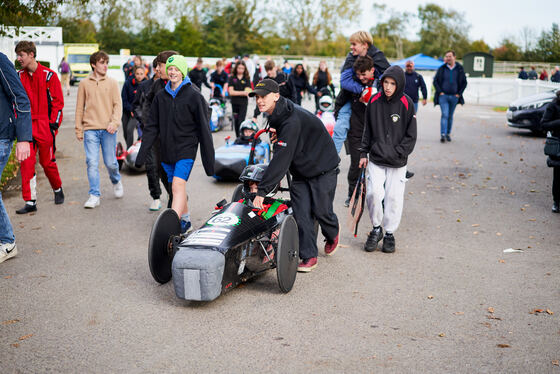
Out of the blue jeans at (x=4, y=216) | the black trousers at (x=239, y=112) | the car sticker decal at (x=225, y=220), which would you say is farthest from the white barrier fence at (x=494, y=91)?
the blue jeans at (x=4, y=216)

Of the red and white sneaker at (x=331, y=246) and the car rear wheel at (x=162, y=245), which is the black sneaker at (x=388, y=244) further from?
the car rear wheel at (x=162, y=245)

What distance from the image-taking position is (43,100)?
8.61 metres

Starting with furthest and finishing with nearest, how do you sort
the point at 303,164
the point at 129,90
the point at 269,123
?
the point at 129,90 < the point at 303,164 < the point at 269,123

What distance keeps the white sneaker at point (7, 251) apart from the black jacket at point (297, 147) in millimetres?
2917

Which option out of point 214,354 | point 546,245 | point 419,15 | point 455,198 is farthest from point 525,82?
point 419,15

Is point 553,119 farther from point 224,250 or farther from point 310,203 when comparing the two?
point 224,250

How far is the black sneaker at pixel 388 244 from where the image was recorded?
7152 millimetres

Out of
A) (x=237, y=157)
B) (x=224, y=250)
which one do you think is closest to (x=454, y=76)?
(x=237, y=157)

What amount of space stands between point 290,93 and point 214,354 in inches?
371

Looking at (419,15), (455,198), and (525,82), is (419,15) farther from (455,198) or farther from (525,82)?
(455,198)

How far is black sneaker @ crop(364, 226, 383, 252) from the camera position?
23.6ft

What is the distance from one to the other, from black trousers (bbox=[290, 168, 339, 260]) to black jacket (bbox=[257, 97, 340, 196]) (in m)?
0.08

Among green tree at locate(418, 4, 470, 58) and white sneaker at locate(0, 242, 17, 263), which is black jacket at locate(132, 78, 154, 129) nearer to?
white sneaker at locate(0, 242, 17, 263)

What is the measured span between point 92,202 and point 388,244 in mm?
4469
